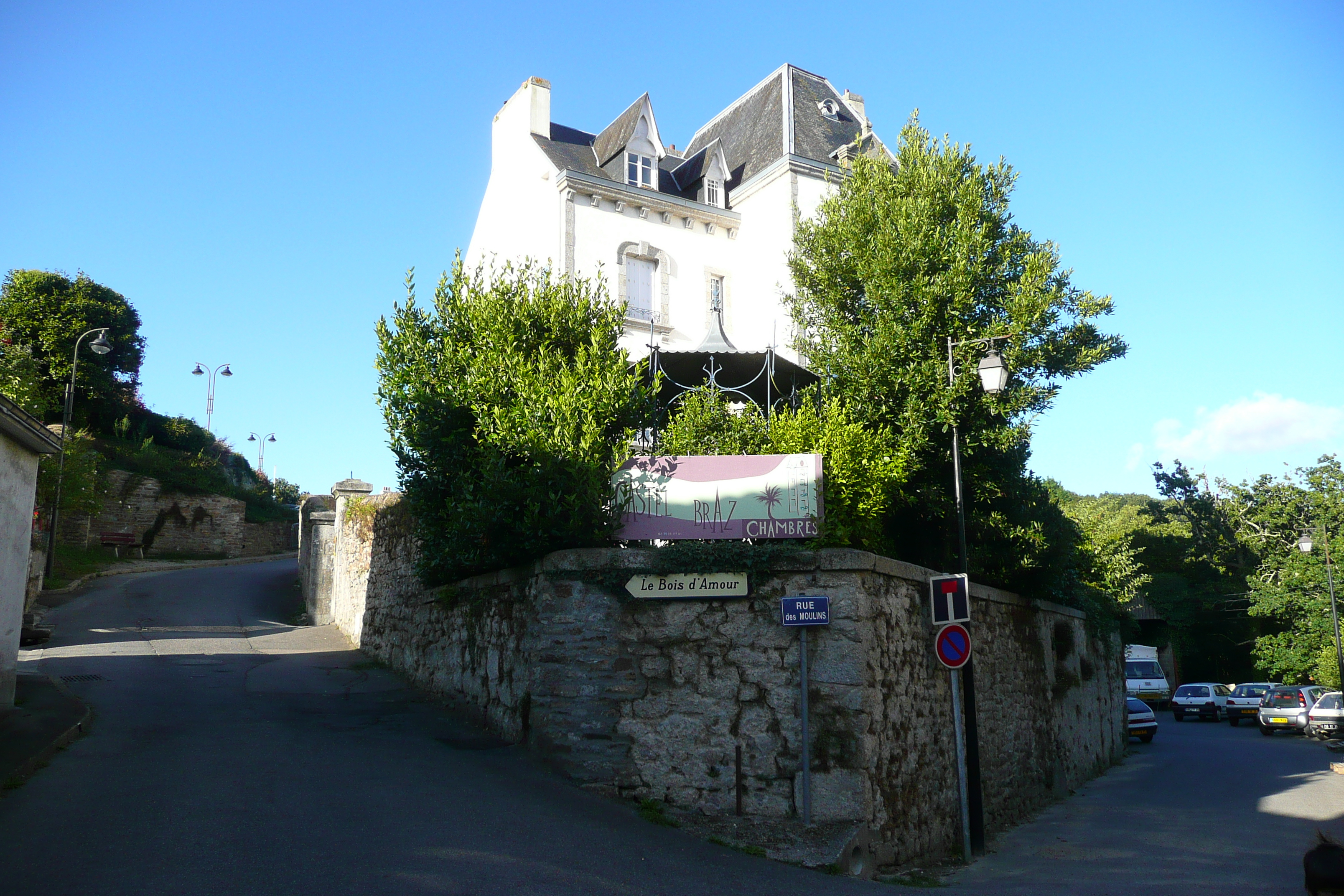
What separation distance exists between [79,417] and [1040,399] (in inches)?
1399

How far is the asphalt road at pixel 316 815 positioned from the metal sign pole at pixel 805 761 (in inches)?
26.2

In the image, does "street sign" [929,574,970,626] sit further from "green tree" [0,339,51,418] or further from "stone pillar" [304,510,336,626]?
"stone pillar" [304,510,336,626]

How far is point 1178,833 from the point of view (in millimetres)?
11602

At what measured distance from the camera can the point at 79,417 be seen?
117ft

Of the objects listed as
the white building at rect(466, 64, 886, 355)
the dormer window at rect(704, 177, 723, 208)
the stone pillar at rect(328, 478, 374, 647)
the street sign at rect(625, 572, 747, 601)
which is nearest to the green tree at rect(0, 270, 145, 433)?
the stone pillar at rect(328, 478, 374, 647)

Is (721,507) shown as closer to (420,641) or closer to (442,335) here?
(442,335)

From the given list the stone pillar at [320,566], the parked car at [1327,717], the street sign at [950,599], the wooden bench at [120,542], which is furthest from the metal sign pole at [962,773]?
the wooden bench at [120,542]

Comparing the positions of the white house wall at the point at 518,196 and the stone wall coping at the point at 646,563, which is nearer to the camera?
the stone wall coping at the point at 646,563

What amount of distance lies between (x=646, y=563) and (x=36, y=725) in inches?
266

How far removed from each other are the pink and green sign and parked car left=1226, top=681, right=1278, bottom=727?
29649 millimetres

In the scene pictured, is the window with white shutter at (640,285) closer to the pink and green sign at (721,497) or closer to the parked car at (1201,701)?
the pink and green sign at (721,497)

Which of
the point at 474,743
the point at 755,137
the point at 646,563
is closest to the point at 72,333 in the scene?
the point at 755,137

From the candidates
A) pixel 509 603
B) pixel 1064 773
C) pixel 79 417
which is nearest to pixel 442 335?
pixel 509 603

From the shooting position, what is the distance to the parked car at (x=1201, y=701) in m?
35.1
